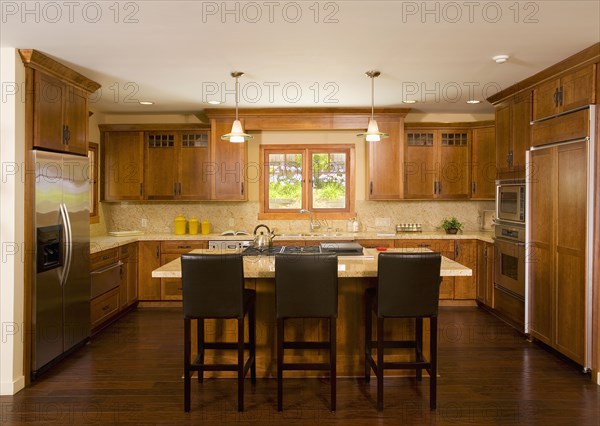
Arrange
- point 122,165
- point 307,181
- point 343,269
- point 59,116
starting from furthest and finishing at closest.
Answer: point 307,181 < point 122,165 < point 59,116 < point 343,269

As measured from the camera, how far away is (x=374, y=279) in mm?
3432

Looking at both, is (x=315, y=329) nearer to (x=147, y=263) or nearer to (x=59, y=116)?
(x=59, y=116)

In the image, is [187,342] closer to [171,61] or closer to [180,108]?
[171,61]

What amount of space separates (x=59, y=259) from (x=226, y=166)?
101 inches

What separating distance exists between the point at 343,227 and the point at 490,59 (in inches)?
118

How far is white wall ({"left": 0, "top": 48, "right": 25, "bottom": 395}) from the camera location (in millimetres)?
3213

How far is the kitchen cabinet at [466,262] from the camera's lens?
5.63 metres

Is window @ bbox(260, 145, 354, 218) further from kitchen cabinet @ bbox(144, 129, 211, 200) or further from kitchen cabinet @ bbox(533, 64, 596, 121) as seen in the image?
kitchen cabinet @ bbox(533, 64, 596, 121)

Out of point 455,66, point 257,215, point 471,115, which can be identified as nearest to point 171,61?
point 455,66

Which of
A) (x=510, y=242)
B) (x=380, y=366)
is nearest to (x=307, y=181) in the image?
(x=510, y=242)

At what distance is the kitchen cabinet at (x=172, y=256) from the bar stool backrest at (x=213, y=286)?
2787mm

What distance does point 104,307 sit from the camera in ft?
15.4

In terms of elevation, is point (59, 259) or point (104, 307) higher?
point (59, 259)

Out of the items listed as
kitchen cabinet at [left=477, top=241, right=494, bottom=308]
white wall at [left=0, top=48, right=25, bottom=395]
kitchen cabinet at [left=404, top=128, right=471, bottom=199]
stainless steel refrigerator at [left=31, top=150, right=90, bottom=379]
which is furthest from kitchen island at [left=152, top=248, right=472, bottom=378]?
kitchen cabinet at [left=404, top=128, right=471, bottom=199]
